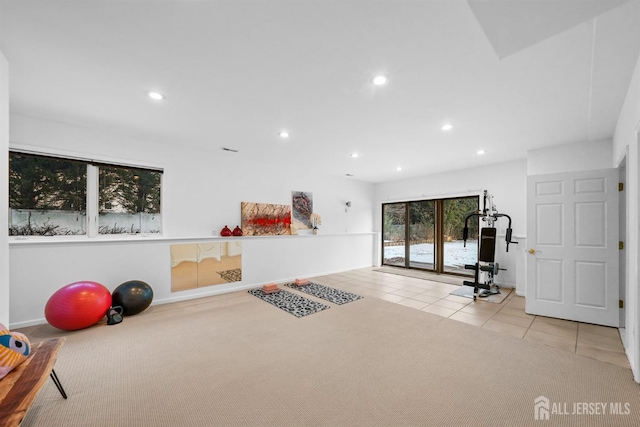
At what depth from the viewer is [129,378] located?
7.31 ft

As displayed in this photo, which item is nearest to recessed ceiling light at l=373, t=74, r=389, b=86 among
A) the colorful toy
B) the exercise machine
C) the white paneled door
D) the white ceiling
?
the white ceiling

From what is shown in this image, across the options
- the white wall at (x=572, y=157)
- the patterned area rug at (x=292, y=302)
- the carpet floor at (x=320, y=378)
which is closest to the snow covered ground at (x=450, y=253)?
the white wall at (x=572, y=157)

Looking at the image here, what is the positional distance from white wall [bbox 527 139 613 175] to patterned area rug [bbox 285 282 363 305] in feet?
13.1

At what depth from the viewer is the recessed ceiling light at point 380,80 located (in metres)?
2.41

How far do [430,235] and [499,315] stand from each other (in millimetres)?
3519

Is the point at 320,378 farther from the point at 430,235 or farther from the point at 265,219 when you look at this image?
the point at 430,235

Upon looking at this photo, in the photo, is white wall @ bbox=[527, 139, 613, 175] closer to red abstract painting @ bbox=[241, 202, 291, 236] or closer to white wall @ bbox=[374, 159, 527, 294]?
white wall @ bbox=[374, 159, 527, 294]

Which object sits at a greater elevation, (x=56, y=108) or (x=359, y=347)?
(x=56, y=108)

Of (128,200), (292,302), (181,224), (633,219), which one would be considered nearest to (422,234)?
(292,302)

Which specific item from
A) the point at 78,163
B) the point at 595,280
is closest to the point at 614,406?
the point at 595,280

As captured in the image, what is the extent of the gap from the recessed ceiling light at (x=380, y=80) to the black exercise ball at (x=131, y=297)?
4.09 m

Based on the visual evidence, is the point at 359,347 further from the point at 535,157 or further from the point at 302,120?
the point at 535,157

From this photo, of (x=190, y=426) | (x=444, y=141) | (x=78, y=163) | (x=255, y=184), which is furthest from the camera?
(x=255, y=184)

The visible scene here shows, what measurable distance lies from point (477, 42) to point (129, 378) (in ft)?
12.9
